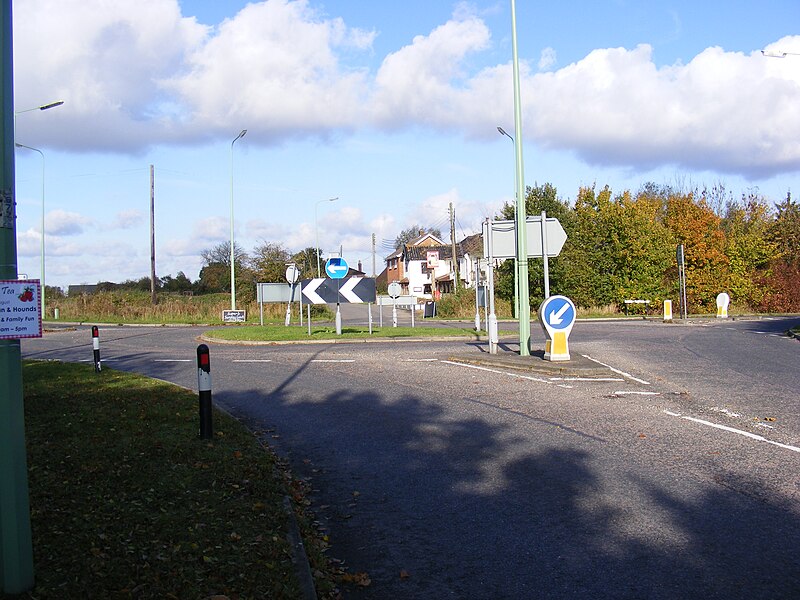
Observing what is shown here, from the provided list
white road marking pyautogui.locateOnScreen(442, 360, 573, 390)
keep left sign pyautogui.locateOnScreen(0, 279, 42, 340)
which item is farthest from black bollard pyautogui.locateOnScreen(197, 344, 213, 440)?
white road marking pyautogui.locateOnScreen(442, 360, 573, 390)

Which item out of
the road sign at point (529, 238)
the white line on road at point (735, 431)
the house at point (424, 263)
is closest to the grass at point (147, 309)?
the road sign at point (529, 238)

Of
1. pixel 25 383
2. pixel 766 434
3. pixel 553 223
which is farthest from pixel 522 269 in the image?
pixel 25 383

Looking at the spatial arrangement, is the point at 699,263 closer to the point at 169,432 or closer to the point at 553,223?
the point at 553,223

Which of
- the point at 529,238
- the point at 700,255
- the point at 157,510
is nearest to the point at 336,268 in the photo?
the point at 529,238

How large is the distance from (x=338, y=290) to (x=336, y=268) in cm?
76

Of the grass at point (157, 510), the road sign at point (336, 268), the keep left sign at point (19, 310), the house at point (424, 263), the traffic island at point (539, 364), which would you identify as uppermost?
the house at point (424, 263)

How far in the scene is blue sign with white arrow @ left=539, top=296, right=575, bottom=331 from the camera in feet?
50.0

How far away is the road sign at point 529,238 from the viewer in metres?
16.9

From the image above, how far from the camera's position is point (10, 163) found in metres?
3.93

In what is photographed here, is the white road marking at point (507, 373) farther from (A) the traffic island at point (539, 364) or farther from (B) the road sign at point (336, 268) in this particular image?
(B) the road sign at point (336, 268)

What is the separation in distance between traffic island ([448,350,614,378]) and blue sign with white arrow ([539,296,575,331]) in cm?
73

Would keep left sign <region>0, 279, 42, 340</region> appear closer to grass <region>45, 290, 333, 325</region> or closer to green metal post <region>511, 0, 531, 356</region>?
green metal post <region>511, 0, 531, 356</region>

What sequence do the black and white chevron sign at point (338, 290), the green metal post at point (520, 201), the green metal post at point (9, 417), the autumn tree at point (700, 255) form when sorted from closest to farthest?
the green metal post at point (9, 417) → the green metal post at point (520, 201) → the black and white chevron sign at point (338, 290) → the autumn tree at point (700, 255)

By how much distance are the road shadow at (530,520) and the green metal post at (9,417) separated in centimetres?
176
